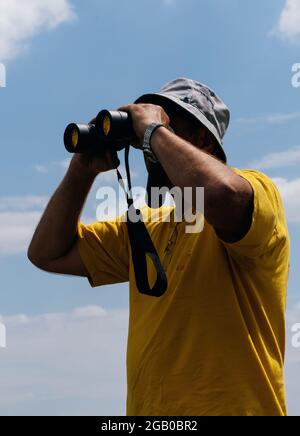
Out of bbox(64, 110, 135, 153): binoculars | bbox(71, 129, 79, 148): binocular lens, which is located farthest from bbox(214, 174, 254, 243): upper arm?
bbox(71, 129, 79, 148): binocular lens

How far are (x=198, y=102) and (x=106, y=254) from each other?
0.95m

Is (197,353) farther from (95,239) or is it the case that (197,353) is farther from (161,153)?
(95,239)

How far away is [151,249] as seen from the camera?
9.66 feet

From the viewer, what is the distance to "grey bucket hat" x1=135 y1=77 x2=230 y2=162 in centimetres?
317

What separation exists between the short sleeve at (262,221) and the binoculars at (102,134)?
0.55 metres

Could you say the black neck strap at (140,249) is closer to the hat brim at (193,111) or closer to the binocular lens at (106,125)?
the binocular lens at (106,125)

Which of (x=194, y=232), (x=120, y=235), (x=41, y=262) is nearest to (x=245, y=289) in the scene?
(x=194, y=232)

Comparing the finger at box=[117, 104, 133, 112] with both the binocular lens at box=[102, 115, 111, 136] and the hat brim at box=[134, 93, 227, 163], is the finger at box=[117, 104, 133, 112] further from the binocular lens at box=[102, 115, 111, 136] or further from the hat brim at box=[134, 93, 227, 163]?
the hat brim at box=[134, 93, 227, 163]

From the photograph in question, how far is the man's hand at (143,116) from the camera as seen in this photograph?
114 inches

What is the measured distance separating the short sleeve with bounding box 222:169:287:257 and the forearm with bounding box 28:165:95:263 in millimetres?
1139

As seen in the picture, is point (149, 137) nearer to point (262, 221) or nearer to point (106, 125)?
point (106, 125)

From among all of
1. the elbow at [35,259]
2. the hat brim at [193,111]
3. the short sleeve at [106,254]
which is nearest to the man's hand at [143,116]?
the hat brim at [193,111]

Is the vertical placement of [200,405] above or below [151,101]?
below

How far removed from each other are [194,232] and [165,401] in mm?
730
